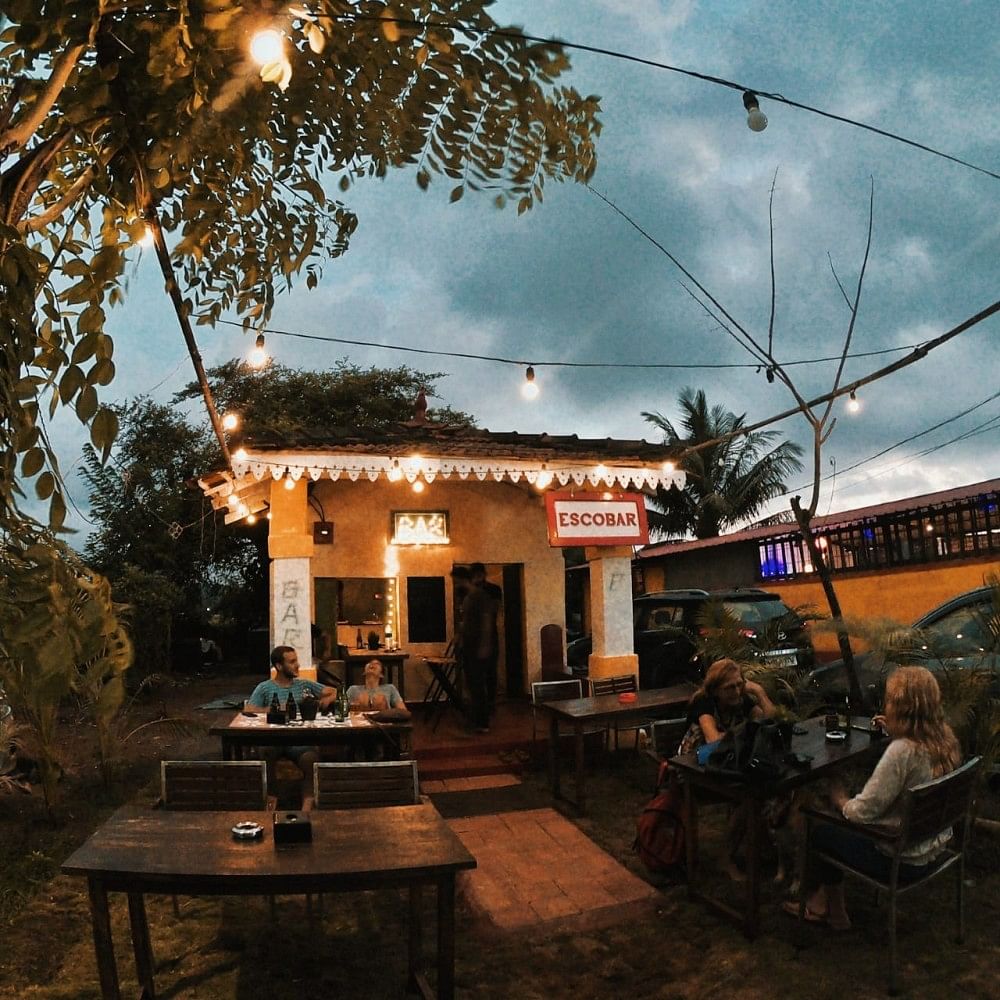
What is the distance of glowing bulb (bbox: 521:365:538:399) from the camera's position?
28.9ft

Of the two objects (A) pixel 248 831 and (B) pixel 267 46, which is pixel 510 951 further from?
(B) pixel 267 46

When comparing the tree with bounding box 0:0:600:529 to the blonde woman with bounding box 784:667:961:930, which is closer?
the tree with bounding box 0:0:600:529

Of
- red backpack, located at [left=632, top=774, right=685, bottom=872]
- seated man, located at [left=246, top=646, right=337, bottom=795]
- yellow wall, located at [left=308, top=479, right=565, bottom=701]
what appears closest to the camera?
red backpack, located at [left=632, top=774, right=685, bottom=872]

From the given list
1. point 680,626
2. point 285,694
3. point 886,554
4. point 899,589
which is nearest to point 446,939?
point 285,694

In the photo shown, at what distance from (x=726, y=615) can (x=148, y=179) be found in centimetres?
641

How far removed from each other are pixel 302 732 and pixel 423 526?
5.52 metres

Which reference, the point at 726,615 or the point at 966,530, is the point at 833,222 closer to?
the point at 726,615

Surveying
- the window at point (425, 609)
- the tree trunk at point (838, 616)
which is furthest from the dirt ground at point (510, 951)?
the window at point (425, 609)

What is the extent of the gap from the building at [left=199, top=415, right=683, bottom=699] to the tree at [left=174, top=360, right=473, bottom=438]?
9101 mm

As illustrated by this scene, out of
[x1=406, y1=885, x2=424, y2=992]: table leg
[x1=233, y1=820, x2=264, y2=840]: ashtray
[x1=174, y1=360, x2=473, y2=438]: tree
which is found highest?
[x1=174, y1=360, x2=473, y2=438]: tree

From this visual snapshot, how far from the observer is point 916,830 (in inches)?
141

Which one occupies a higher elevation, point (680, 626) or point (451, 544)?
point (451, 544)

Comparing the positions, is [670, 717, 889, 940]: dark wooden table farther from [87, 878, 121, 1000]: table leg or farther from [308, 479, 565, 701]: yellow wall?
[308, 479, 565, 701]: yellow wall

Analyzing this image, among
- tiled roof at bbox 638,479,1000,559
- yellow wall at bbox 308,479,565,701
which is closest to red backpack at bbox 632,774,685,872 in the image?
yellow wall at bbox 308,479,565,701
